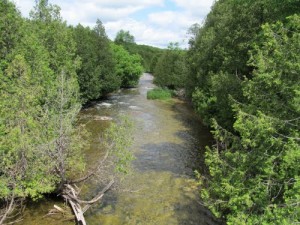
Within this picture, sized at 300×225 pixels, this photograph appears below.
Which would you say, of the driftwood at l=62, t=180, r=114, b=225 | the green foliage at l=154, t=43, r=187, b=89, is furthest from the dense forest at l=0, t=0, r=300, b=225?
the green foliage at l=154, t=43, r=187, b=89

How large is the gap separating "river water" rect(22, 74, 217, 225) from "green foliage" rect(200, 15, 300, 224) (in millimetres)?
4365

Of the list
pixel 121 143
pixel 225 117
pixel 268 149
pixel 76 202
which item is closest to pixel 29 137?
pixel 76 202

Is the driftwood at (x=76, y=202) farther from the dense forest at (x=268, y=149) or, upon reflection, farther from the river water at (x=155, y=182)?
the dense forest at (x=268, y=149)

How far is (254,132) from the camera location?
37.2 ft

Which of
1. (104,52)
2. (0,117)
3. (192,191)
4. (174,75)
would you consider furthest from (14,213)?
(174,75)

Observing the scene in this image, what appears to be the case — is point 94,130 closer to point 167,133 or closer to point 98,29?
point 167,133

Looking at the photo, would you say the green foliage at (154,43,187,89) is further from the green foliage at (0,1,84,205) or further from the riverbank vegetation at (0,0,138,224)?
the green foliage at (0,1,84,205)

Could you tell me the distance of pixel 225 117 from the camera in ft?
70.5

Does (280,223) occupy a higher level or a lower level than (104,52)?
lower

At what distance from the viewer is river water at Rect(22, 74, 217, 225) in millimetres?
15742

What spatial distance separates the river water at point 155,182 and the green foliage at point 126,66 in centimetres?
2717

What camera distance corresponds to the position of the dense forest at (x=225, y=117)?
10273 mm

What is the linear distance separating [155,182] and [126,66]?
48.2 meters

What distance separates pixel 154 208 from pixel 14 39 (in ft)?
49.6
